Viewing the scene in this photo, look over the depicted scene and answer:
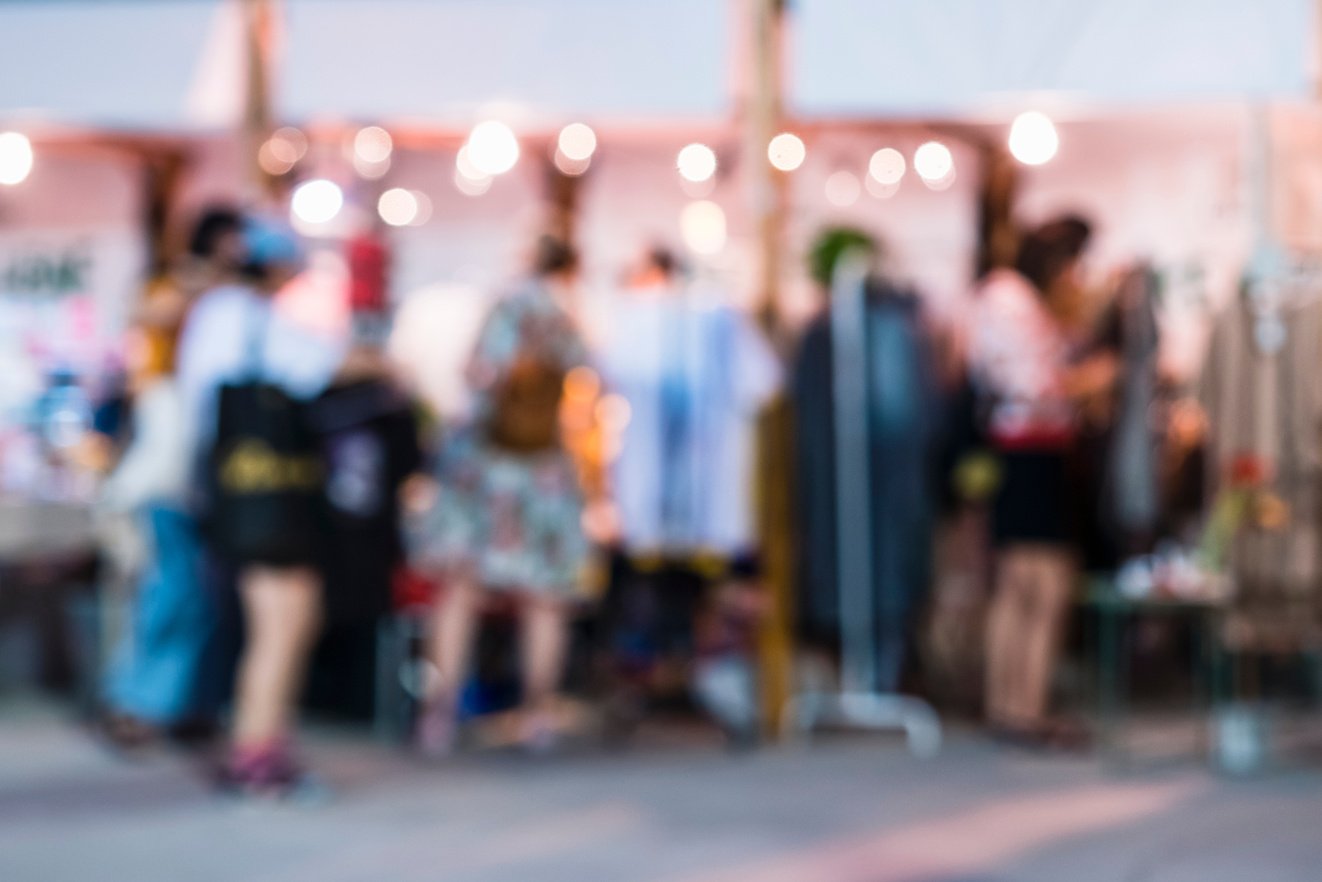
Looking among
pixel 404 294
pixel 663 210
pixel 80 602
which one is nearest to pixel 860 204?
pixel 663 210

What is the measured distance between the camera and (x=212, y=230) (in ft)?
17.3

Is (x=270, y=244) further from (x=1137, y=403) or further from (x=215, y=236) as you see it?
(x=1137, y=403)

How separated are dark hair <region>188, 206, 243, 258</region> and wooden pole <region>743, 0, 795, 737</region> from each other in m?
1.66

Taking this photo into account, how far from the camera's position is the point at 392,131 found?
24.7 ft

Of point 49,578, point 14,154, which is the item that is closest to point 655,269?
point 14,154

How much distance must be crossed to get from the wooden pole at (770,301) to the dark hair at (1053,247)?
0.82 metres

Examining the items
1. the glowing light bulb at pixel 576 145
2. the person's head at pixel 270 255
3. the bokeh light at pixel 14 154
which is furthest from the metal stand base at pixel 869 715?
the bokeh light at pixel 14 154

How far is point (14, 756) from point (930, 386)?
3.13m

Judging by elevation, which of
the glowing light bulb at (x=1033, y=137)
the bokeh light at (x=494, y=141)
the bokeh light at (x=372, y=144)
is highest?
the bokeh light at (x=372, y=144)

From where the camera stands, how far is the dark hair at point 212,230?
17.2ft

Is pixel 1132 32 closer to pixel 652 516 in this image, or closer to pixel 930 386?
pixel 930 386

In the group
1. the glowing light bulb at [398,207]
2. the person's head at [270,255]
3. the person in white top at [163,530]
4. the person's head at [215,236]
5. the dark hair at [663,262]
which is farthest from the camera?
the glowing light bulb at [398,207]

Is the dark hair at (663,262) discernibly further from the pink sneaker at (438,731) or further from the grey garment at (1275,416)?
the grey garment at (1275,416)

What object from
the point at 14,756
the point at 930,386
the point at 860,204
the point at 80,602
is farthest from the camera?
the point at 860,204
